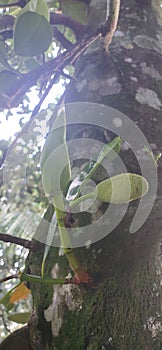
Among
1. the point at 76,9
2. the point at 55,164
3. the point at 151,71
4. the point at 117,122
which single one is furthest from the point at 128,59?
the point at 55,164

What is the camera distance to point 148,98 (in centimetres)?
64

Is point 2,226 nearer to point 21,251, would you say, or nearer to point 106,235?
point 21,251

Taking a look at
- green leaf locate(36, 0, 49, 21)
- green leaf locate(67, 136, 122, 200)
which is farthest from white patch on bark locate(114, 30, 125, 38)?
green leaf locate(67, 136, 122, 200)

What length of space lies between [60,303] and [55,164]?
16 centimetres

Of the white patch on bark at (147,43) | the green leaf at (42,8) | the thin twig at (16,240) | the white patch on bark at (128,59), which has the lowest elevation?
the thin twig at (16,240)

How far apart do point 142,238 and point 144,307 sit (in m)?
0.07

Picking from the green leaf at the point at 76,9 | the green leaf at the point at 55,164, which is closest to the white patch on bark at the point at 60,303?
the green leaf at the point at 55,164

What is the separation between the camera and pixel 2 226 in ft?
5.40

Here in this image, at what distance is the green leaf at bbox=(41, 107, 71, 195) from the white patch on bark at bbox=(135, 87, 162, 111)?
0.27 metres

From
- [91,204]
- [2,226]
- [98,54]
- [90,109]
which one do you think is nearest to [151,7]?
[98,54]

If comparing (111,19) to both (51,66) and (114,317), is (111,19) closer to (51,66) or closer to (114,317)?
(51,66)

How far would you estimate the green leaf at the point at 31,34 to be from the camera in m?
0.52

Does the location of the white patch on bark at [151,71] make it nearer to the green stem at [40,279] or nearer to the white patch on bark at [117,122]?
the white patch on bark at [117,122]

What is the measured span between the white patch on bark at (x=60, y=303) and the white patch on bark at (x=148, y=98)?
281mm
